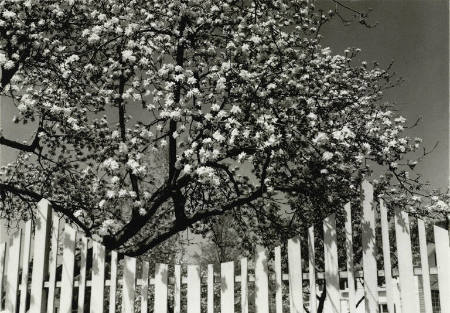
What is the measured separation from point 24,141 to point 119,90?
345 cm

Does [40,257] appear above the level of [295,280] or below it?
above

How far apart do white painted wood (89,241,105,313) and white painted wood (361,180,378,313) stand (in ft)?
9.99

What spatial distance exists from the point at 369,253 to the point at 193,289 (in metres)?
2.02

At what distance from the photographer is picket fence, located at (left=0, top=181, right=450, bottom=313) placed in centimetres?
504

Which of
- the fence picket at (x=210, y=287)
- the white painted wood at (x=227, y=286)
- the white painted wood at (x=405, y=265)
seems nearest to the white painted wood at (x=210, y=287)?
the fence picket at (x=210, y=287)

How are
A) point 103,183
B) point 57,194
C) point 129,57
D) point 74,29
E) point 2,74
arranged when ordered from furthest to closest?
point 57,194 < point 103,183 < point 74,29 < point 2,74 < point 129,57

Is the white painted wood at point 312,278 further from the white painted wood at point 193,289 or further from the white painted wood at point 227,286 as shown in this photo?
the white painted wood at point 193,289

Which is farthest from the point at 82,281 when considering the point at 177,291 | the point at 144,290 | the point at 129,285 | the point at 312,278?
the point at 312,278

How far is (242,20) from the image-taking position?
7.38 m

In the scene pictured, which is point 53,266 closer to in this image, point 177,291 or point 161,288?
point 161,288

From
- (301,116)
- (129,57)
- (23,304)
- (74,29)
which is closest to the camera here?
(23,304)

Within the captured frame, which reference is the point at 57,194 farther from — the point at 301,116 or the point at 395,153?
the point at 395,153

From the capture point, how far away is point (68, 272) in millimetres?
6070

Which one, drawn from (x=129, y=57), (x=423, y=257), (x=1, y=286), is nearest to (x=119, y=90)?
(x=129, y=57)
